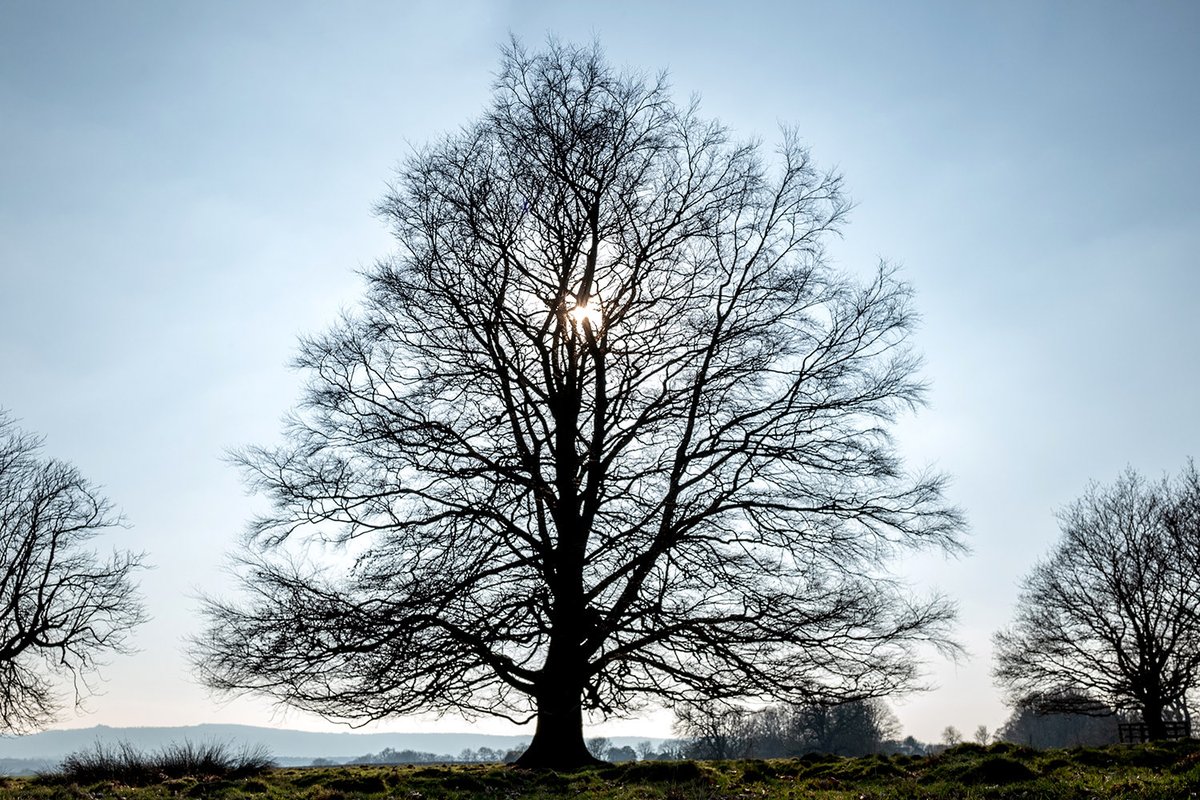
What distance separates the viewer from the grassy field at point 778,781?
902cm

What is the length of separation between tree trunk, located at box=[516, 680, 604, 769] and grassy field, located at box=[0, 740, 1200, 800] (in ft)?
3.00

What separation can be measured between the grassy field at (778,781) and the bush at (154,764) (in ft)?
1.20

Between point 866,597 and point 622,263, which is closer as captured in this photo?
point 866,597

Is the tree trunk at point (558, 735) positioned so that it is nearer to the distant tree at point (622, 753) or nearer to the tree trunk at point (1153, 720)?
the tree trunk at point (1153, 720)

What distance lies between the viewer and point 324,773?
1330 cm

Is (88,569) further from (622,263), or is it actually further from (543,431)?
(622,263)

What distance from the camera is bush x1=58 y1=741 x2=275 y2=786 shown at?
511 inches

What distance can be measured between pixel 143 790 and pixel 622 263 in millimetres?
10581

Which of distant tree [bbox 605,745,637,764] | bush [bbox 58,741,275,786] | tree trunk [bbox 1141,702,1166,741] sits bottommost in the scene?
distant tree [bbox 605,745,637,764]

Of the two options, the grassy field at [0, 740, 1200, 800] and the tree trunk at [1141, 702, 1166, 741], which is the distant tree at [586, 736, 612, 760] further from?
the tree trunk at [1141, 702, 1166, 741]

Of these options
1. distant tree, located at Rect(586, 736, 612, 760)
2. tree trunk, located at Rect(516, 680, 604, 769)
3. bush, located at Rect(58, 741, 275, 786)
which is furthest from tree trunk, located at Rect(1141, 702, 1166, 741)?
bush, located at Rect(58, 741, 275, 786)

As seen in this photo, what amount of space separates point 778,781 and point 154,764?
10.0 meters

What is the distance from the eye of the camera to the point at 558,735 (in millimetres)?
13695

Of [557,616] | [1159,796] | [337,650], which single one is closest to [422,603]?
[337,650]
